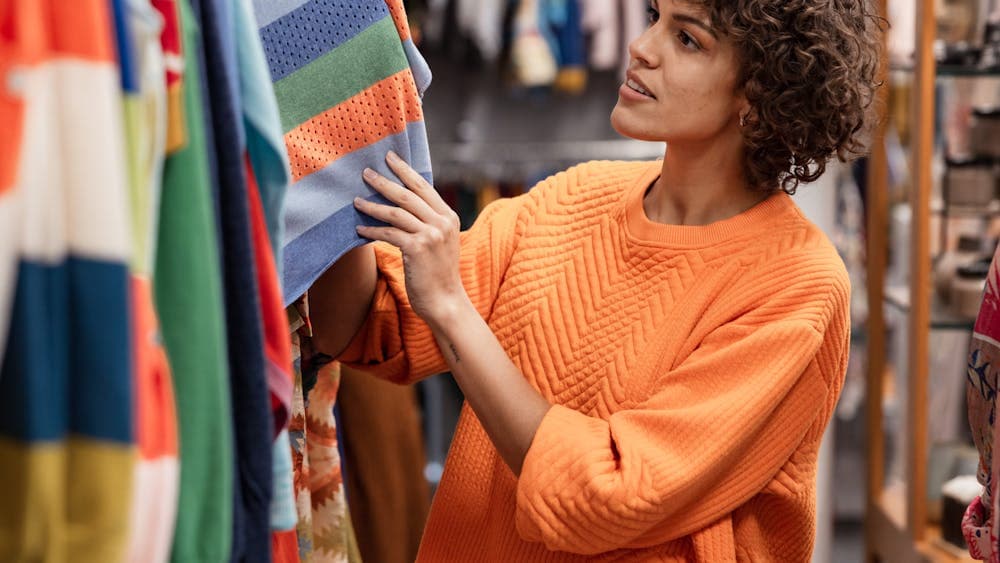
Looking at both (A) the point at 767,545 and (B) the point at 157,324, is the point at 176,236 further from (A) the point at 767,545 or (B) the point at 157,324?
(A) the point at 767,545

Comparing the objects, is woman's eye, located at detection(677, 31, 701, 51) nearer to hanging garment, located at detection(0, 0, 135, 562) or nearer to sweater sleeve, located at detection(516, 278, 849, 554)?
sweater sleeve, located at detection(516, 278, 849, 554)

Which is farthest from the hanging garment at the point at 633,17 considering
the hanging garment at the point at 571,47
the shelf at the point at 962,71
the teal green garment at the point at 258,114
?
the teal green garment at the point at 258,114

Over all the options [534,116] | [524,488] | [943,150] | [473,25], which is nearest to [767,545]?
[524,488]

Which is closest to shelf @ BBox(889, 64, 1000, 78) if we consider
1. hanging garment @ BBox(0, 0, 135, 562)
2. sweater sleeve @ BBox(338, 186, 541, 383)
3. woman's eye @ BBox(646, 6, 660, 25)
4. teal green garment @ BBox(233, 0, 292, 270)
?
woman's eye @ BBox(646, 6, 660, 25)

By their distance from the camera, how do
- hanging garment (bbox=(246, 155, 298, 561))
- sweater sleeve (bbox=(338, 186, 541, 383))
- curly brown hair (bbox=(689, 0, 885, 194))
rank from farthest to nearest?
sweater sleeve (bbox=(338, 186, 541, 383)) → curly brown hair (bbox=(689, 0, 885, 194)) → hanging garment (bbox=(246, 155, 298, 561))

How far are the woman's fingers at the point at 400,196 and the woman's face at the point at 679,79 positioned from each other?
300 mm

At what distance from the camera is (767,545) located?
1.47 m

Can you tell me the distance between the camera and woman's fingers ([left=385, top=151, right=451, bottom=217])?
1.30 meters

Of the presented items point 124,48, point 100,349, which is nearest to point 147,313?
point 100,349

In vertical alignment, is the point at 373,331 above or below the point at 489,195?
below

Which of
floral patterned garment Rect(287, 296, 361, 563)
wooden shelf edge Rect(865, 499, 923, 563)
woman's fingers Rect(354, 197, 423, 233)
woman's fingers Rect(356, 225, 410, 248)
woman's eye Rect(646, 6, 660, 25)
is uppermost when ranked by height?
woman's eye Rect(646, 6, 660, 25)

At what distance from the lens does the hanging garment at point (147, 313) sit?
29.2 inches

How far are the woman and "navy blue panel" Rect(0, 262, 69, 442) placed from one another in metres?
0.61

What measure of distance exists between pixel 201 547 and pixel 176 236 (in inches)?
8.8
